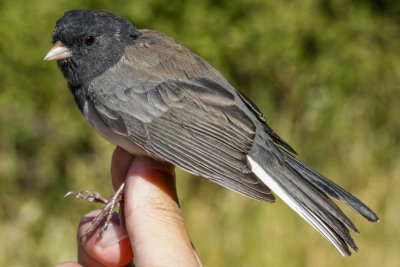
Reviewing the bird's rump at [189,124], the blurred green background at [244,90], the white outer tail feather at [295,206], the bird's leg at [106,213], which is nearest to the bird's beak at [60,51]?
the bird's rump at [189,124]

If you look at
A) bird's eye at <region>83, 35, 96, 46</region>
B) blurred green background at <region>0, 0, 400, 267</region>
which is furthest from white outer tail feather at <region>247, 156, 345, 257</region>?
blurred green background at <region>0, 0, 400, 267</region>

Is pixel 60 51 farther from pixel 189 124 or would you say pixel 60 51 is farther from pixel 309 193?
pixel 309 193

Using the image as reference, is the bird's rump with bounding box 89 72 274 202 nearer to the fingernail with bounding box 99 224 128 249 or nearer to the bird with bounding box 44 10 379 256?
the bird with bounding box 44 10 379 256

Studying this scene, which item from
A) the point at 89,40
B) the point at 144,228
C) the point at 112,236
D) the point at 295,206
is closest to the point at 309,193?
the point at 295,206

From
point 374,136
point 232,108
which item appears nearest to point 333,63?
point 374,136

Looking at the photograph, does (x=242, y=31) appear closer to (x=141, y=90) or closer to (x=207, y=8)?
(x=207, y=8)

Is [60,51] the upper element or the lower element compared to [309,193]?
lower
